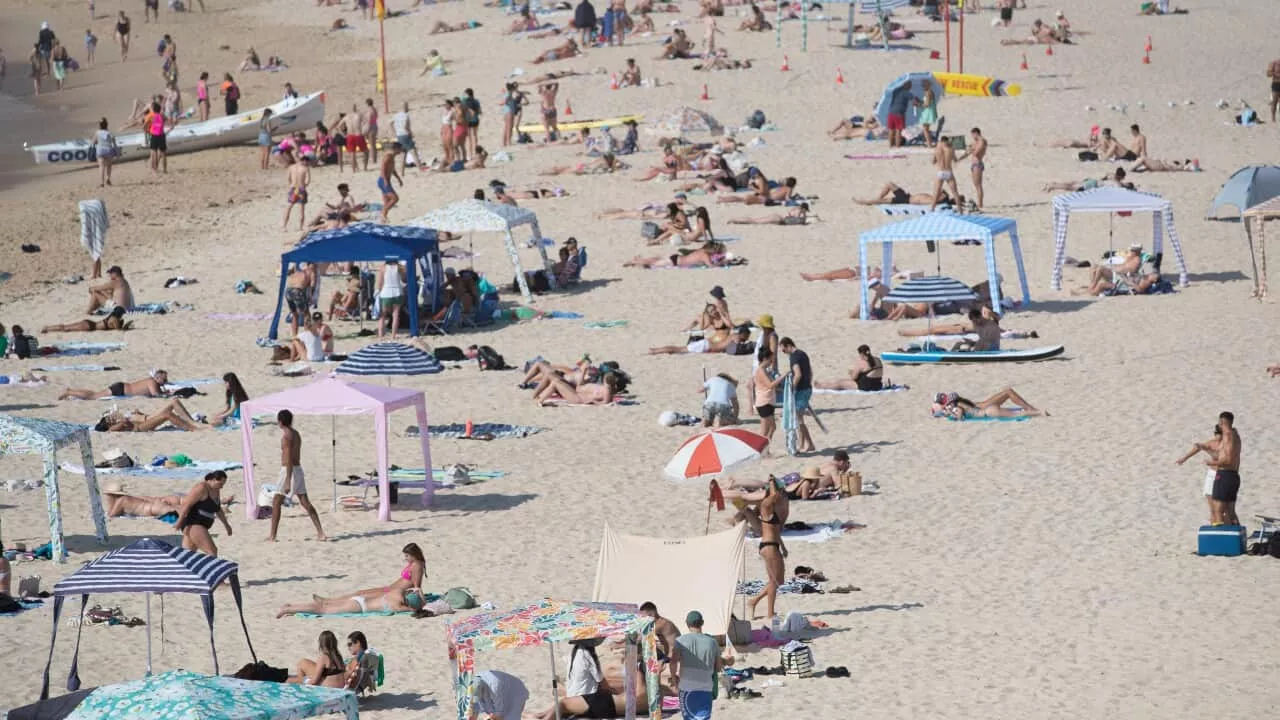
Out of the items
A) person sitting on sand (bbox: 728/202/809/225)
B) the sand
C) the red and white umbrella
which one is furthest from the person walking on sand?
person sitting on sand (bbox: 728/202/809/225)

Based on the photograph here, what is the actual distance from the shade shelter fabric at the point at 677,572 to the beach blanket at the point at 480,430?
248 inches

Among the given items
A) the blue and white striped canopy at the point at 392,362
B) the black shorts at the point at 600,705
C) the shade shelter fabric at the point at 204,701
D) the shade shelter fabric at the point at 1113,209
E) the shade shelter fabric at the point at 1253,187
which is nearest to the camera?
the shade shelter fabric at the point at 204,701

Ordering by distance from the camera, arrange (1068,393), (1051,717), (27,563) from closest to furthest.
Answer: (1051,717) → (27,563) → (1068,393)

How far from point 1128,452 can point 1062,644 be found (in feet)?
17.8

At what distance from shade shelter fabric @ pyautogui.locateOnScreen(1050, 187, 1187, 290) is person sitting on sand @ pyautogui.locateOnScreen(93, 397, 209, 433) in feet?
38.7

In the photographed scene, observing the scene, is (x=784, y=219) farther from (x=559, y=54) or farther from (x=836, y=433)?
(x=559, y=54)

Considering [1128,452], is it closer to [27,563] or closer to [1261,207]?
[1261,207]

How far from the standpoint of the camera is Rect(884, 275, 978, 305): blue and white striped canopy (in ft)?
74.1

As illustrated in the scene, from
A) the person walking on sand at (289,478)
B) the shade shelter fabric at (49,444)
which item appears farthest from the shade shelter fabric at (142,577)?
the person walking on sand at (289,478)

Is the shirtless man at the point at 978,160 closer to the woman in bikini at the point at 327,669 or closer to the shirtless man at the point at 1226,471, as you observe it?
the shirtless man at the point at 1226,471

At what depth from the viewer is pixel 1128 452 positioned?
59.1ft

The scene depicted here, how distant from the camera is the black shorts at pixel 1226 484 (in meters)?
14.8

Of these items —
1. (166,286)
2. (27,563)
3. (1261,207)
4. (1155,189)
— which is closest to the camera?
(27,563)

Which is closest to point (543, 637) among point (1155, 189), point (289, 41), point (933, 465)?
point (933, 465)
